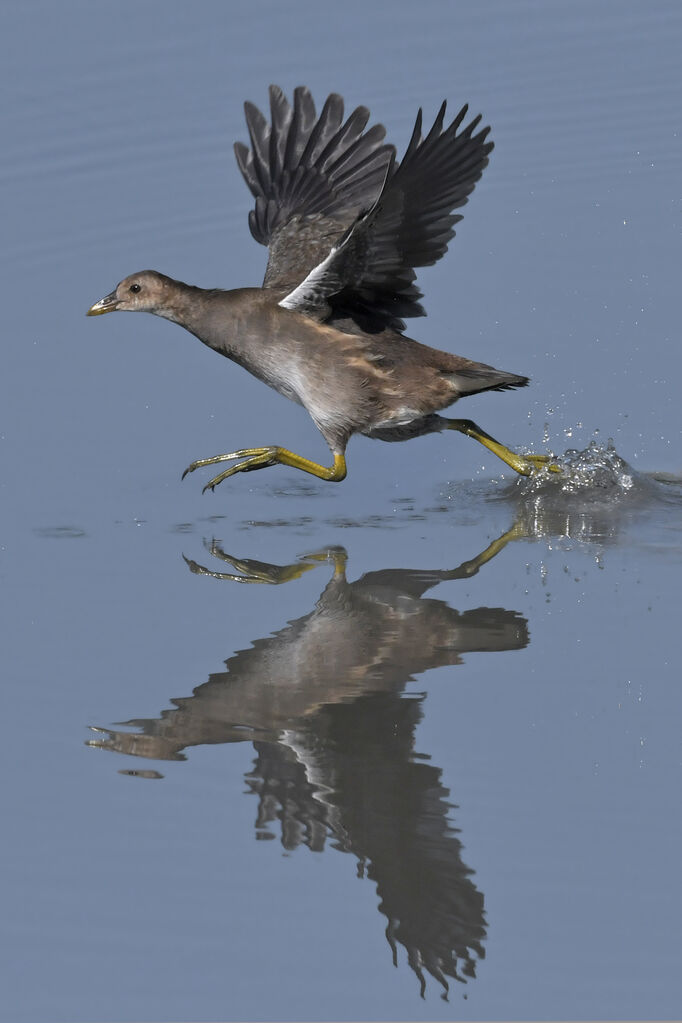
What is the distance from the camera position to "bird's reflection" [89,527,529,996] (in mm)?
4918

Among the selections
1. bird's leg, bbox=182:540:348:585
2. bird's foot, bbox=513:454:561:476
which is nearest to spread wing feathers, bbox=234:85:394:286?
bird's foot, bbox=513:454:561:476

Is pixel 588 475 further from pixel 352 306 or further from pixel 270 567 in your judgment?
pixel 270 567

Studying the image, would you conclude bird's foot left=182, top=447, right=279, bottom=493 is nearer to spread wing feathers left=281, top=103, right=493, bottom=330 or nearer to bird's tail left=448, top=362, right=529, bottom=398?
spread wing feathers left=281, top=103, right=493, bottom=330

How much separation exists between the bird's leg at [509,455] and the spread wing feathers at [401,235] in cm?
56

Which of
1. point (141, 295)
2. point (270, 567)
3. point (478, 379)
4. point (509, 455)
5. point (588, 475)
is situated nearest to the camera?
point (270, 567)

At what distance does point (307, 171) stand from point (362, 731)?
4449 millimetres

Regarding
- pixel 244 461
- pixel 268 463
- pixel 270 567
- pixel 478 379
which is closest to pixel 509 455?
pixel 478 379

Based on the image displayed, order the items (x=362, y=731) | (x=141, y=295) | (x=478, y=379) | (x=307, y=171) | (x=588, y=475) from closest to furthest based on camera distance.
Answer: (x=362, y=731) → (x=478, y=379) → (x=588, y=475) → (x=141, y=295) → (x=307, y=171)

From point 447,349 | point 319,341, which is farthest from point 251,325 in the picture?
point 447,349

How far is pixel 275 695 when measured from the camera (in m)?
6.17

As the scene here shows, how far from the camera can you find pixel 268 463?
8.43 metres

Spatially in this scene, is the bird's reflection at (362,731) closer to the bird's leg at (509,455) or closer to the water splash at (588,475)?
the water splash at (588,475)

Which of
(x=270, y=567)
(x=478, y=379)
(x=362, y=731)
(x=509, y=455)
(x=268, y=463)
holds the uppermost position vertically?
(x=478, y=379)

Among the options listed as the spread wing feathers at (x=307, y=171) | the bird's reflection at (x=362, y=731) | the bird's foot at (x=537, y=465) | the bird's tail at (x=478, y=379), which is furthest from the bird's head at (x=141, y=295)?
the bird's foot at (x=537, y=465)
